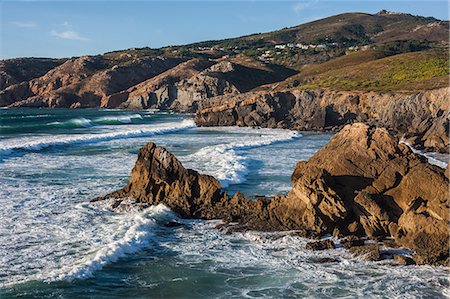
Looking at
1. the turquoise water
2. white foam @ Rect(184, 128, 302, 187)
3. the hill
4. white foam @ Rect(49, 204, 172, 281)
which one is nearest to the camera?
the turquoise water

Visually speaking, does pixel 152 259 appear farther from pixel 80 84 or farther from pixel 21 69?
pixel 21 69

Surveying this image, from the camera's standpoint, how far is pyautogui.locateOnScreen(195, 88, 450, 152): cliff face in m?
47.0

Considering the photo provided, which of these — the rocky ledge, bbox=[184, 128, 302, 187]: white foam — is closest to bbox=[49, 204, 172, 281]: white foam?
the rocky ledge

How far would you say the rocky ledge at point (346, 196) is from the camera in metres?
15.1

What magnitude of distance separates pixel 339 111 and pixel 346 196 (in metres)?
50.1

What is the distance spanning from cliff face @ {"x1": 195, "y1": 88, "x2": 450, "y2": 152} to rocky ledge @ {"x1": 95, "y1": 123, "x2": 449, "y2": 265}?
23.2 m

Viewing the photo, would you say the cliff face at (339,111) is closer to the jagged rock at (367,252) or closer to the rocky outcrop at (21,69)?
the jagged rock at (367,252)

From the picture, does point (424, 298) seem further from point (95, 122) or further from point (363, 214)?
point (95, 122)

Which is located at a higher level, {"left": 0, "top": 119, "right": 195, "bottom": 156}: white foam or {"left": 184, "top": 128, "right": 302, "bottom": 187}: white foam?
{"left": 0, "top": 119, "right": 195, "bottom": 156}: white foam

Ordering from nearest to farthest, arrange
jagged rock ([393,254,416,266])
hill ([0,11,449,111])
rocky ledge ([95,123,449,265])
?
jagged rock ([393,254,416,266]) → rocky ledge ([95,123,449,265]) → hill ([0,11,449,111])

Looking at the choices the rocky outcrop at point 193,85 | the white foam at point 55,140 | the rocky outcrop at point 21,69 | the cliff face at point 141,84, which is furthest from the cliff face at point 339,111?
the rocky outcrop at point 21,69

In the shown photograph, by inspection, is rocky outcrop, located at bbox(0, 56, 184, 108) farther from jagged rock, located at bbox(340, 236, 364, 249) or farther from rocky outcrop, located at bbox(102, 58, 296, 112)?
jagged rock, located at bbox(340, 236, 364, 249)

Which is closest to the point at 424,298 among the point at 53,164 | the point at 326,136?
the point at 53,164

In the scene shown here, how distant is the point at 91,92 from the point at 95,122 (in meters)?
68.5
